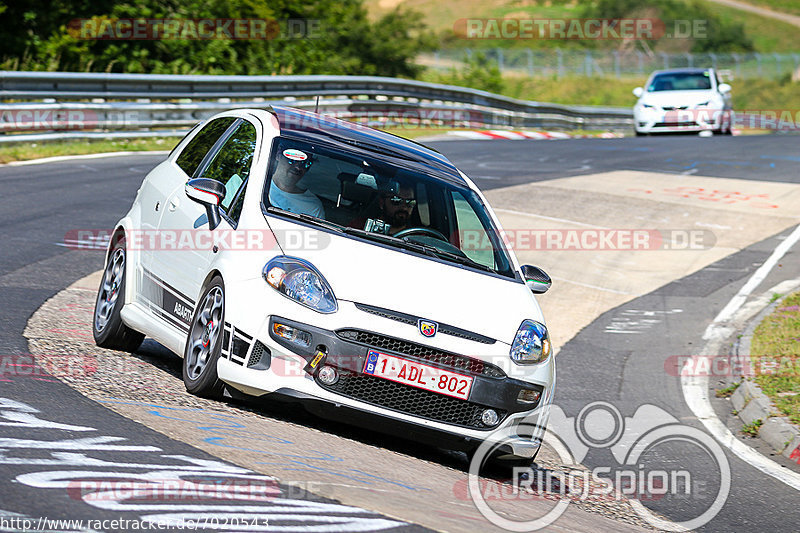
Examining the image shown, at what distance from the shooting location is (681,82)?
28.5 m

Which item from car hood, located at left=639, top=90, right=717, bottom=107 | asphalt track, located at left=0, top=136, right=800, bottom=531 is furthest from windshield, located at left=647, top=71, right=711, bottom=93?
asphalt track, located at left=0, top=136, right=800, bottom=531

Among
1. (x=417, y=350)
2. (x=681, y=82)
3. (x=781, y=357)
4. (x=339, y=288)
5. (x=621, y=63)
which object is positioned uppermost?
(x=621, y=63)

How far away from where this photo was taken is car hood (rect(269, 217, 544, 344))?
19.0 feet

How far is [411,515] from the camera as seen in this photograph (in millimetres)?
4570

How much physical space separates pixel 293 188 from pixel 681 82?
77.4ft

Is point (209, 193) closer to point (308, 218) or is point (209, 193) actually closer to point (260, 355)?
point (308, 218)

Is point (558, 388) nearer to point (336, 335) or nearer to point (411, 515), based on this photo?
point (336, 335)

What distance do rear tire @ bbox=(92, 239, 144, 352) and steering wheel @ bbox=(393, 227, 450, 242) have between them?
1978mm

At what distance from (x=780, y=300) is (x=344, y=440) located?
23.8ft

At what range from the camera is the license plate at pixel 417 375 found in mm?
5660

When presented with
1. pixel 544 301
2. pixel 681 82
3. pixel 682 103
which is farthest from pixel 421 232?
pixel 681 82

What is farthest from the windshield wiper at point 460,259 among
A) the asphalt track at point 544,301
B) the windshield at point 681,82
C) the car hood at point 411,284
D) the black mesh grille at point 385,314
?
the windshield at point 681,82

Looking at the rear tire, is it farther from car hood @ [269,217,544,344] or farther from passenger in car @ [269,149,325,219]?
car hood @ [269,217,544,344]

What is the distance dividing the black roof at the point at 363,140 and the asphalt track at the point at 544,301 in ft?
6.34
